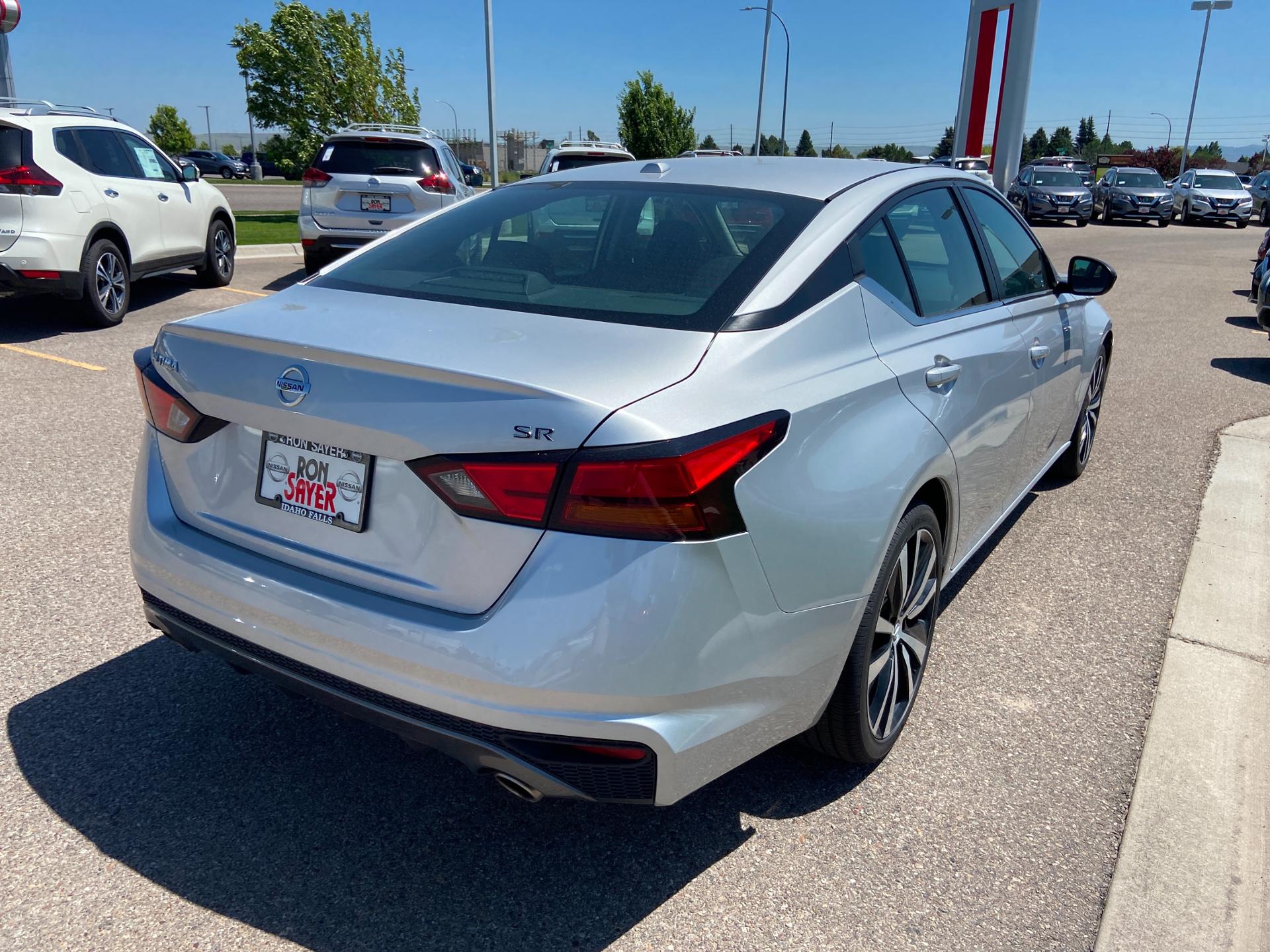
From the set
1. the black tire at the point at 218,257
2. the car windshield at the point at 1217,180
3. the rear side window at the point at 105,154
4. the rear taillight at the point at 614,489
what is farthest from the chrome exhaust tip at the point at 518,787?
the car windshield at the point at 1217,180

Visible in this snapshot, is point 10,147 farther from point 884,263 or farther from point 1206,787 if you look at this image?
point 1206,787

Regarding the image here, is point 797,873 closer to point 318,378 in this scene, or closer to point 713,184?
point 318,378

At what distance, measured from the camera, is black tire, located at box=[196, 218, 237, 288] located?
35.1 feet

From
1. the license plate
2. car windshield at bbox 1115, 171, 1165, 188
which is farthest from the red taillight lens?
car windshield at bbox 1115, 171, 1165, 188

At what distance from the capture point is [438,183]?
1115cm

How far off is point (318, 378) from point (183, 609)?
75 cm

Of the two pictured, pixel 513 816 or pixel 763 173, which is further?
pixel 763 173

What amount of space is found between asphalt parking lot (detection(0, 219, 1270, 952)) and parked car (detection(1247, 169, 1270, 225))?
3542 cm

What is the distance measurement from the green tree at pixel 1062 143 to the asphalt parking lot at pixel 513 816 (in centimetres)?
12611

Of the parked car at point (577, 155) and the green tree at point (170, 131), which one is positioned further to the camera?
the green tree at point (170, 131)

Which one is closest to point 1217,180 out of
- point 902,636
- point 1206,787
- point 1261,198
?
point 1261,198

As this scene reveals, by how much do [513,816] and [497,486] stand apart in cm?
113

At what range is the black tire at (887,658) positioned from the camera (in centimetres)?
257

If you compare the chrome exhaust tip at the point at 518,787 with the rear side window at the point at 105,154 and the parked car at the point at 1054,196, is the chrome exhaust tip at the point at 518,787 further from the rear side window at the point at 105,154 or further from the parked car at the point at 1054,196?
the parked car at the point at 1054,196
